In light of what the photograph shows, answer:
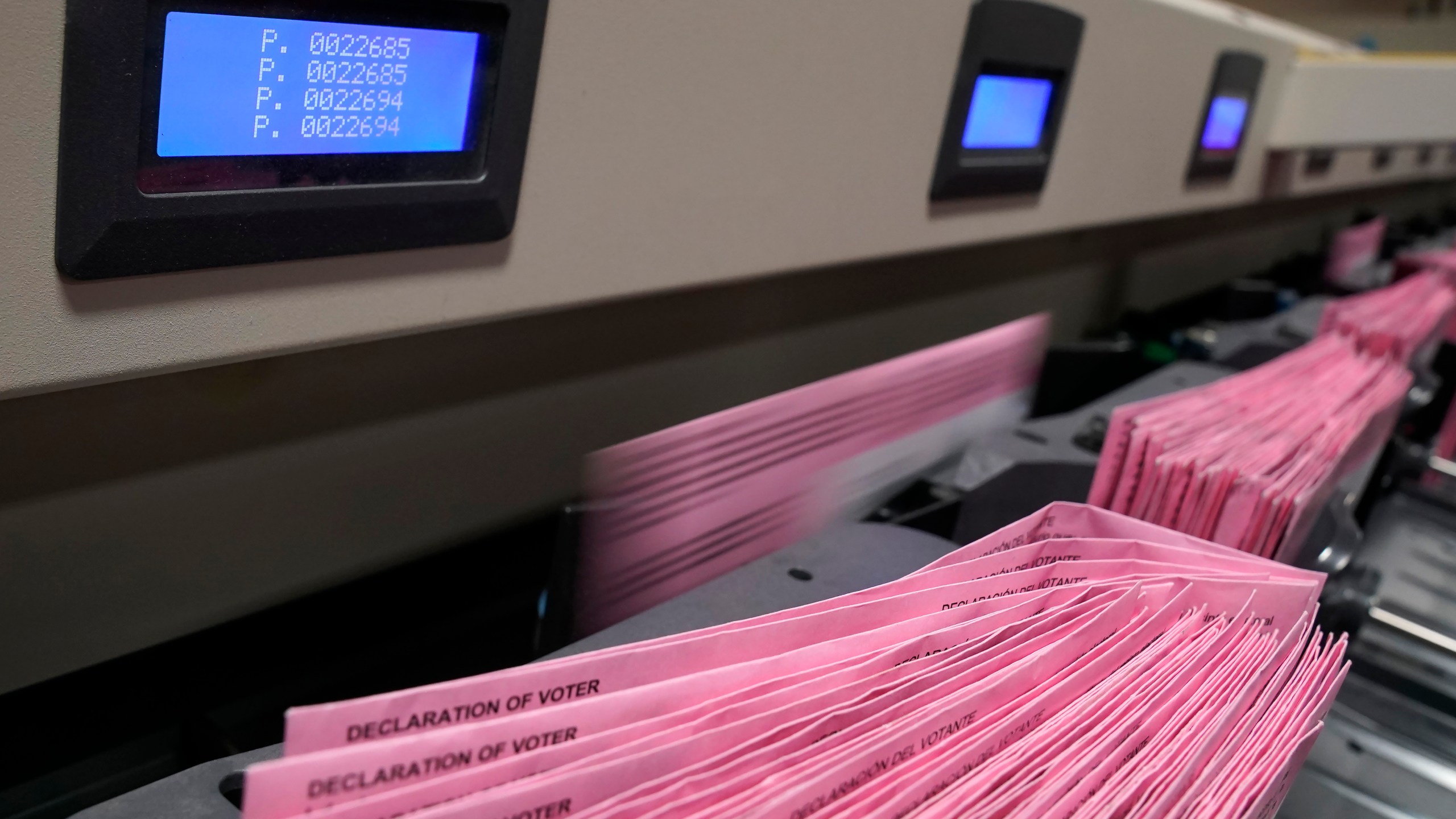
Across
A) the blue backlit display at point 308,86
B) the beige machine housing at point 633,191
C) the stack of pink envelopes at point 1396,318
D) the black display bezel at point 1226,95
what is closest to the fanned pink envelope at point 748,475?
the beige machine housing at point 633,191

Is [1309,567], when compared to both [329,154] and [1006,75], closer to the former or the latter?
[1006,75]

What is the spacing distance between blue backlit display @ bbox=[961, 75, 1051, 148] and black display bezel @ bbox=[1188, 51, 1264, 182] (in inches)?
22.7

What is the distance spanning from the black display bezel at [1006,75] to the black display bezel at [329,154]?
61cm

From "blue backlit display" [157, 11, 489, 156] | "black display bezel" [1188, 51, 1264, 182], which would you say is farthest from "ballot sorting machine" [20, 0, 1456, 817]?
"black display bezel" [1188, 51, 1264, 182]

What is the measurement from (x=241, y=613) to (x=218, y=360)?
0.40 m

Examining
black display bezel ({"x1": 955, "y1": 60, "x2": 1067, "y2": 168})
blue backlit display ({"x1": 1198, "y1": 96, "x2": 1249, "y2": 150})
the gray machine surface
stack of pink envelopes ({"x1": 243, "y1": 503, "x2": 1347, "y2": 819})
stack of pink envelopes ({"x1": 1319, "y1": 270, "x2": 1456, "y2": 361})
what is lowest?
the gray machine surface

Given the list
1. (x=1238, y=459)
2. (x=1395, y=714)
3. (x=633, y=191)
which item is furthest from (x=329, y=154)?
(x=1395, y=714)

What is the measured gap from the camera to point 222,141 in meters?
0.54

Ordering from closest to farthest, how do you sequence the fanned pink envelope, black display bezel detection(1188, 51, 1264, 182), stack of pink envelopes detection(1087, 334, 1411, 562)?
the fanned pink envelope < stack of pink envelopes detection(1087, 334, 1411, 562) < black display bezel detection(1188, 51, 1264, 182)

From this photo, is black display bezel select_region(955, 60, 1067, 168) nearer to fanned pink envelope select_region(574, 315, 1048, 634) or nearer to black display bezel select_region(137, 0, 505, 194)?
fanned pink envelope select_region(574, 315, 1048, 634)

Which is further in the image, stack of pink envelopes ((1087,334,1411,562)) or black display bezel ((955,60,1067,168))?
black display bezel ((955,60,1067,168))

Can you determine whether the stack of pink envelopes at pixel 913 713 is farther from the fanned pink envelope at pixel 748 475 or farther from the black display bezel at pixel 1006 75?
the black display bezel at pixel 1006 75

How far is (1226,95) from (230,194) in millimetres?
1680

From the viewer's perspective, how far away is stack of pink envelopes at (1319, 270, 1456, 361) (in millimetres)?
1474
